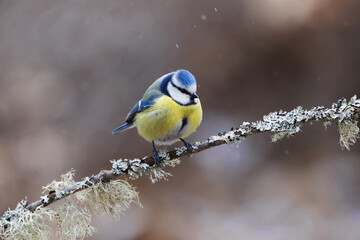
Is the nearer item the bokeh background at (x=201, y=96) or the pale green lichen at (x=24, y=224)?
the pale green lichen at (x=24, y=224)

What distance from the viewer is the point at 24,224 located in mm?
1259

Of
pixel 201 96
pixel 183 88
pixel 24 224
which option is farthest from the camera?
pixel 201 96

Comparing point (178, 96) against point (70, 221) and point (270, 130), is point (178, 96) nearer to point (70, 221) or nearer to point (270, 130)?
point (270, 130)

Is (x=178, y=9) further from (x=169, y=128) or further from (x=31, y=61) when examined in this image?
(x=169, y=128)

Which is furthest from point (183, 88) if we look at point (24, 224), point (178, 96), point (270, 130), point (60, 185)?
A: point (24, 224)

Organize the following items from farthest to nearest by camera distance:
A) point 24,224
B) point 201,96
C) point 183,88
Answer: point 201,96
point 183,88
point 24,224

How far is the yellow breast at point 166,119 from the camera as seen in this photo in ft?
5.98

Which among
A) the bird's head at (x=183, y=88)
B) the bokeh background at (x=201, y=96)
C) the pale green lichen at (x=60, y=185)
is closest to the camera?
the pale green lichen at (x=60, y=185)

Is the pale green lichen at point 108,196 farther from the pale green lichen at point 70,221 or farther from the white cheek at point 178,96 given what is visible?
the white cheek at point 178,96

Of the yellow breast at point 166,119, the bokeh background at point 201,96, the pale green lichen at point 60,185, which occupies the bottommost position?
the pale green lichen at point 60,185

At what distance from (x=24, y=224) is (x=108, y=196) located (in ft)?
0.85

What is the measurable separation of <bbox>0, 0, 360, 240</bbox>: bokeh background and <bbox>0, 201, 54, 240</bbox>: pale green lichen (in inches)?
98.6

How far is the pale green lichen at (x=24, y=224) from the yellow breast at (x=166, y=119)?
0.66 metres

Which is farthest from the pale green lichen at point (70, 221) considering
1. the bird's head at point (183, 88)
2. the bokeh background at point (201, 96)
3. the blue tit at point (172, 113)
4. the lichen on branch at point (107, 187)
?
the bokeh background at point (201, 96)
